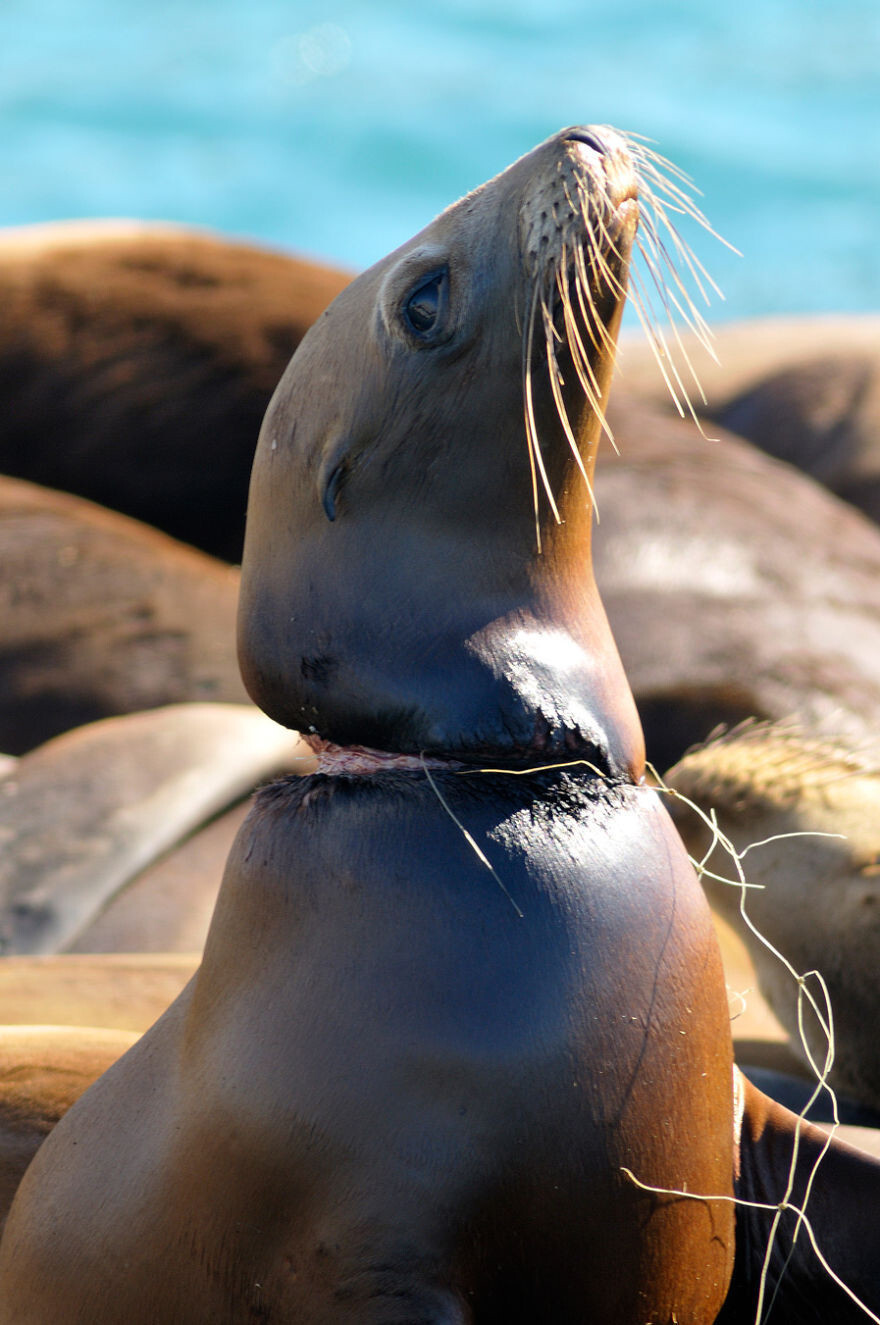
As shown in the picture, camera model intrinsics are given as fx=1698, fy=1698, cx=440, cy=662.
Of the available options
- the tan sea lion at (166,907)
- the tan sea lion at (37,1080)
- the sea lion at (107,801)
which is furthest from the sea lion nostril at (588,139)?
the sea lion at (107,801)

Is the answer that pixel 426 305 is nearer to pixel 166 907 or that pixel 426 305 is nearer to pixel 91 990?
pixel 91 990

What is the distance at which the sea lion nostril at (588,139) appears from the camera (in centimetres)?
219

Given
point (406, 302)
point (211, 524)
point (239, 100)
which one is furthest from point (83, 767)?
point (239, 100)

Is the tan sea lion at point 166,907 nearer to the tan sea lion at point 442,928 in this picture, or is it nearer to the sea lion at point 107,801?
the sea lion at point 107,801

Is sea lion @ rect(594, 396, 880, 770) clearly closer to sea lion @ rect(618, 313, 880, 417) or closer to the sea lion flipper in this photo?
sea lion @ rect(618, 313, 880, 417)

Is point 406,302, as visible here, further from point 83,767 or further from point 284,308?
point 284,308

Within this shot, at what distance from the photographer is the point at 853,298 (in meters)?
16.0

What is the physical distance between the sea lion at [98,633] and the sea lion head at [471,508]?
2843mm

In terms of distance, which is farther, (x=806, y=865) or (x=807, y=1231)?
(x=806, y=865)

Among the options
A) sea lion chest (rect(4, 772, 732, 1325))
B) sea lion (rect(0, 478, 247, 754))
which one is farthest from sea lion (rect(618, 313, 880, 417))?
sea lion chest (rect(4, 772, 732, 1325))

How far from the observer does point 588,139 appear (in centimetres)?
220

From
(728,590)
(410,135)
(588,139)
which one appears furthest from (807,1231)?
(410,135)

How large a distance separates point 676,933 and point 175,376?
14.4 feet

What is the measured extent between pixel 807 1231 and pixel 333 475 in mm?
1168
